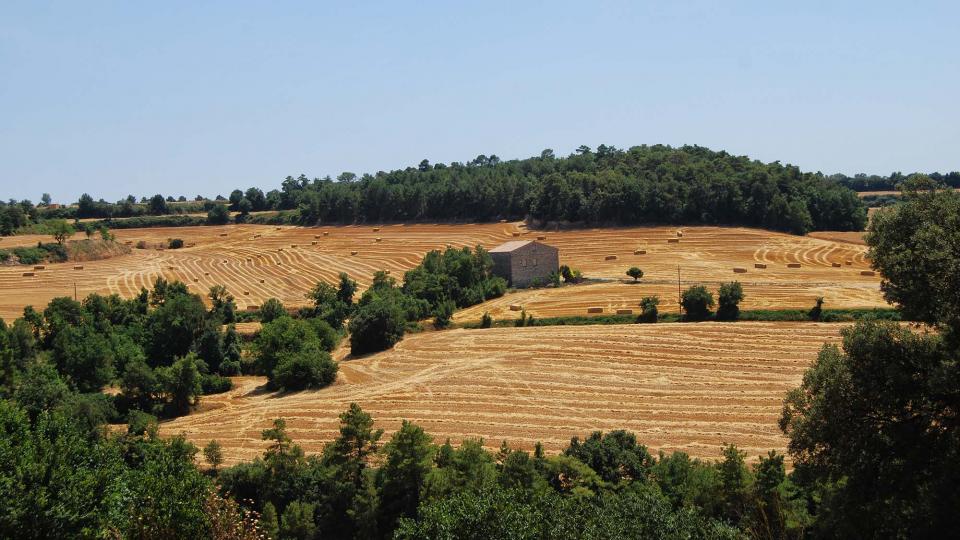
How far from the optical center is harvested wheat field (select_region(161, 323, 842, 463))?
37.9 meters

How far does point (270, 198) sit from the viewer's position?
154250 mm

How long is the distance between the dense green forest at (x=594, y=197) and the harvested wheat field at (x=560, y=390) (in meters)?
44.7

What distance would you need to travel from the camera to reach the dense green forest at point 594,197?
95625mm

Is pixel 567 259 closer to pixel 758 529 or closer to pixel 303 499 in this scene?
pixel 303 499

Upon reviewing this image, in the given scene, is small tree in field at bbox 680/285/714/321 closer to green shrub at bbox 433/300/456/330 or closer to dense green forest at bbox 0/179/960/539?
green shrub at bbox 433/300/456/330

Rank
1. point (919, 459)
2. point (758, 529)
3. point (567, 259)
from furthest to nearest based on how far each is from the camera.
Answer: point (567, 259) → point (758, 529) → point (919, 459)

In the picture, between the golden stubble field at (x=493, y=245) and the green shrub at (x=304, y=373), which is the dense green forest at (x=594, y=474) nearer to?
the green shrub at (x=304, y=373)

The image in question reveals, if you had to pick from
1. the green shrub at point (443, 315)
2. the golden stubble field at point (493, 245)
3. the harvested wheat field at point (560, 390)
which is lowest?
the harvested wheat field at point (560, 390)

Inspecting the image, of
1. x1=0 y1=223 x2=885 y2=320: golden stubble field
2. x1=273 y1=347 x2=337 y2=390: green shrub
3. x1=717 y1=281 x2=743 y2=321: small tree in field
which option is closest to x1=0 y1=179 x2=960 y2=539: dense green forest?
x1=273 y1=347 x2=337 y2=390: green shrub

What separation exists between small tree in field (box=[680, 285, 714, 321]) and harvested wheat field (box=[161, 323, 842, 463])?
1832 mm

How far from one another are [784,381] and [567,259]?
4380cm

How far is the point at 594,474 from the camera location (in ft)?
91.4

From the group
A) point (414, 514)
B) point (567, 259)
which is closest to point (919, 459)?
point (414, 514)

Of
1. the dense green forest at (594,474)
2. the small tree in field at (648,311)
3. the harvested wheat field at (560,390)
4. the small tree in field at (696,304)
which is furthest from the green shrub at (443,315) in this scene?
the dense green forest at (594,474)
